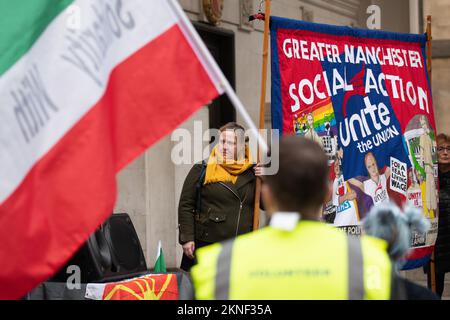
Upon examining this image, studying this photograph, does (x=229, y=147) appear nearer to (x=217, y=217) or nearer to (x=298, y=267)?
(x=217, y=217)

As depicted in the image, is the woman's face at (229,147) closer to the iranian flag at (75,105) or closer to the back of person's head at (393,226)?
the iranian flag at (75,105)

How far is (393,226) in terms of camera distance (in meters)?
3.19

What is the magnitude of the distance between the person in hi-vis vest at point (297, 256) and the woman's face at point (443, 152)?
234 inches

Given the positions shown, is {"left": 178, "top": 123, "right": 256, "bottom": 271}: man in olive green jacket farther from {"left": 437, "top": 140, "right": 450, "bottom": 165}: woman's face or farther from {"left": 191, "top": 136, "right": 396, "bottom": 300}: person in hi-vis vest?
{"left": 191, "top": 136, "right": 396, "bottom": 300}: person in hi-vis vest

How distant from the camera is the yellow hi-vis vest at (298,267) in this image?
266cm

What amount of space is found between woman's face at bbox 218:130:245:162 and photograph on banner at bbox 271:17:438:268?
1.17 feet

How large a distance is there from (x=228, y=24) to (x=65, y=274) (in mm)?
7289

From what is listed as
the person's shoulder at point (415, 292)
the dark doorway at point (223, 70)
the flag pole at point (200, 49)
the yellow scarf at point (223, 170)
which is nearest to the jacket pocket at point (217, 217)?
the yellow scarf at point (223, 170)

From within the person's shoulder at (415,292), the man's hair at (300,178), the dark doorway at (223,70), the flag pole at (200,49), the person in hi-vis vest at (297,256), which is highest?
the dark doorway at (223,70)

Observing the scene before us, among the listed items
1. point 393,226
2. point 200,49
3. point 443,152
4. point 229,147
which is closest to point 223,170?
point 229,147

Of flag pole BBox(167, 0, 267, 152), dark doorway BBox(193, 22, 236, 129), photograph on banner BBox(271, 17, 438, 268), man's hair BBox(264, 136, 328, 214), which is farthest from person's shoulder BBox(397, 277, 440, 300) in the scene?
dark doorway BBox(193, 22, 236, 129)

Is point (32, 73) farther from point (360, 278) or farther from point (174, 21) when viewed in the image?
point (360, 278)

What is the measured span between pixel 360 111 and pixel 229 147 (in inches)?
50.2

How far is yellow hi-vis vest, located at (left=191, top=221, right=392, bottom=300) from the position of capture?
2656mm
